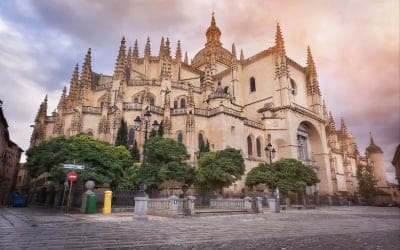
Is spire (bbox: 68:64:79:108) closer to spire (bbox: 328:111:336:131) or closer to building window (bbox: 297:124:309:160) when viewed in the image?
building window (bbox: 297:124:309:160)

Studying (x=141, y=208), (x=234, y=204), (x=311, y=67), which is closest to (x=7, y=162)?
(x=234, y=204)

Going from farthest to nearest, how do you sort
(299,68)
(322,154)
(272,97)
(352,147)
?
1. (352,147)
2. (299,68)
3. (322,154)
4. (272,97)

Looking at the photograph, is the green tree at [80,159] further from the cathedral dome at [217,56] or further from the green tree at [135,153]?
the cathedral dome at [217,56]

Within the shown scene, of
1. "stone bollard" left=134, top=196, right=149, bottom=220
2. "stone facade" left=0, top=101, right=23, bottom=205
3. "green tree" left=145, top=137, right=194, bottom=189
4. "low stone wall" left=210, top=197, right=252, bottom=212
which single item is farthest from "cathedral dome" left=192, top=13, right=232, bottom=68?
"stone bollard" left=134, top=196, right=149, bottom=220

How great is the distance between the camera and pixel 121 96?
33844 mm

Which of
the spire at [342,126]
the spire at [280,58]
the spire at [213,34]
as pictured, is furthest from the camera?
the spire at [342,126]

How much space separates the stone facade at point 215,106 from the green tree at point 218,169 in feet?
16.7

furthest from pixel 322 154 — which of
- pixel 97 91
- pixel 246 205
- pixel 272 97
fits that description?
pixel 97 91

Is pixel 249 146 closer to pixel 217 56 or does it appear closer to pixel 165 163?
pixel 165 163

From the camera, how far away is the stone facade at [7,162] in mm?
31122

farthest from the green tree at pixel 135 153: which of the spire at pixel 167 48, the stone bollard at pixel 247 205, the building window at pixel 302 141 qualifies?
the building window at pixel 302 141

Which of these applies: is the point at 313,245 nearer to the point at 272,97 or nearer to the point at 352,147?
the point at 272,97

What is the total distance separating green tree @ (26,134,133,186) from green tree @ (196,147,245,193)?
774 cm

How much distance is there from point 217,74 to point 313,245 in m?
42.9
